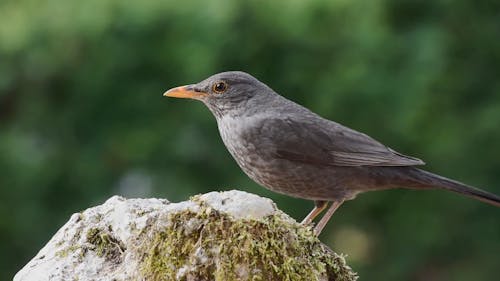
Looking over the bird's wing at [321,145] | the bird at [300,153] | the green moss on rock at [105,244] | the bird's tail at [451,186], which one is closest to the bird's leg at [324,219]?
the bird at [300,153]

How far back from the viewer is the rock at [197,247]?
166 inches

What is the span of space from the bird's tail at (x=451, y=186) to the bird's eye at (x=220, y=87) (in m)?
1.45

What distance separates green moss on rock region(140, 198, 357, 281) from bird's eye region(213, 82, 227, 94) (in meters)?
2.90

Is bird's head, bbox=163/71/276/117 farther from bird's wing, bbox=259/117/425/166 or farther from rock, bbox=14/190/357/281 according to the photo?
rock, bbox=14/190/357/281

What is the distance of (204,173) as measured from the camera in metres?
11.2

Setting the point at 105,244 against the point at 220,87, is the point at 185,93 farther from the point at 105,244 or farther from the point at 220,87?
the point at 105,244

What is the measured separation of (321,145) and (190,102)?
173 inches

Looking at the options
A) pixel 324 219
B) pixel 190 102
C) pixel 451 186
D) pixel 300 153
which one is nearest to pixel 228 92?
pixel 300 153

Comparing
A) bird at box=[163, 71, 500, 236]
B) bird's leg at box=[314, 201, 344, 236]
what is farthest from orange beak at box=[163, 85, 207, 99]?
bird's leg at box=[314, 201, 344, 236]

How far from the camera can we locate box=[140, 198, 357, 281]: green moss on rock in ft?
13.8

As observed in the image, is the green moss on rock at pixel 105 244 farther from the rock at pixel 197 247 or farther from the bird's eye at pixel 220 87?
the bird's eye at pixel 220 87

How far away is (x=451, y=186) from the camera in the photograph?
662cm

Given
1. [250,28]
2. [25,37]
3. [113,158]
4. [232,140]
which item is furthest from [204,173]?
[232,140]

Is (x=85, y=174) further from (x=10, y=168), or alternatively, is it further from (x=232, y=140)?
(x=232, y=140)
